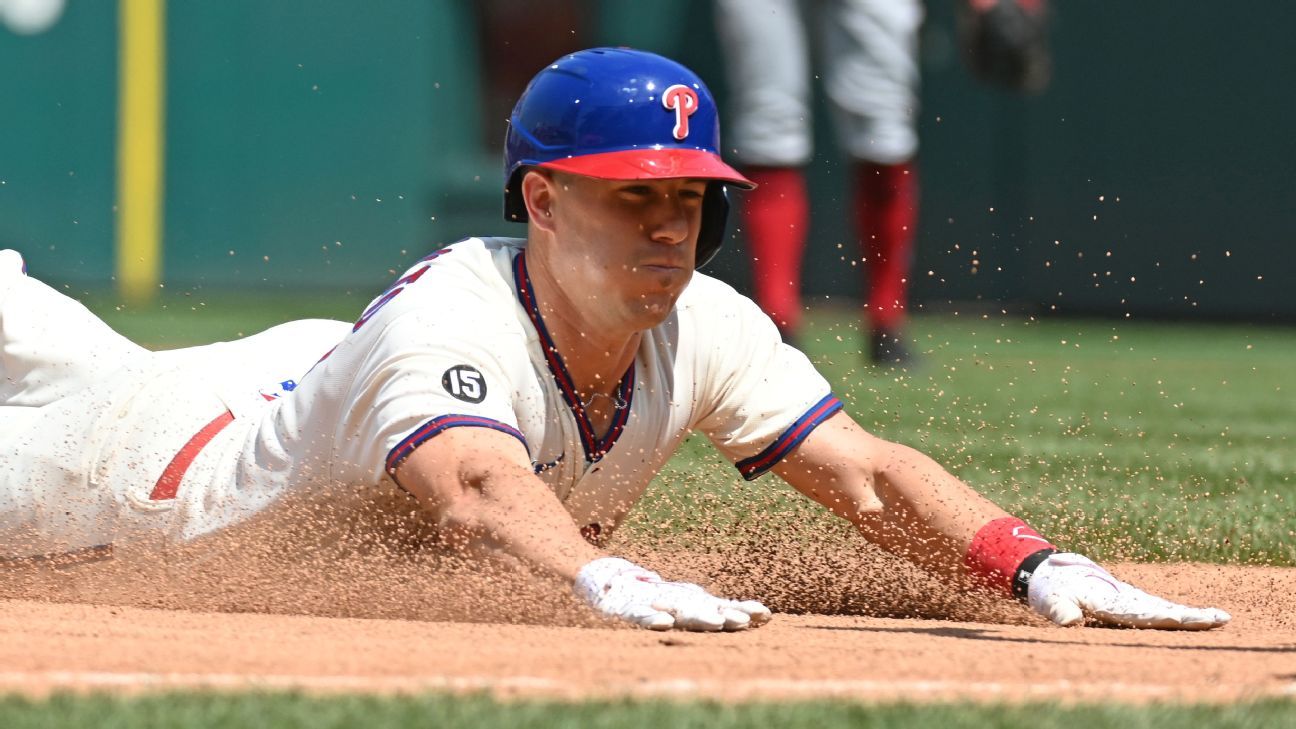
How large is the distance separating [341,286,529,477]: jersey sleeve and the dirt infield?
30 centimetres

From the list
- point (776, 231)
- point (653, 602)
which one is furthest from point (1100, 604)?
point (776, 231)

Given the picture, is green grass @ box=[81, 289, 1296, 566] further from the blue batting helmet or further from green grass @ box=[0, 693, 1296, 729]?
green grass @ box=[0, 693, 1296, 729]

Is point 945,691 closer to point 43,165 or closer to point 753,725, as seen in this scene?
point 753,725

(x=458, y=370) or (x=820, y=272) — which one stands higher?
(x=458, y=370)

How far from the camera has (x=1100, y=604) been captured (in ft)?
11.4

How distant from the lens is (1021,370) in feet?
30.4

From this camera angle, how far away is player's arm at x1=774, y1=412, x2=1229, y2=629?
3.67 meters

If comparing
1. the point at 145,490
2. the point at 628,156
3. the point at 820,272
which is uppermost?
the point at 628,156

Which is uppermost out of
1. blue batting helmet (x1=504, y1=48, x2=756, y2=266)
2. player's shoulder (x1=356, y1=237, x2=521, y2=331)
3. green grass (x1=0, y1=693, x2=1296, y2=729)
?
blue batting helmet (x1=504, y1=48, x2=756, y2=266)

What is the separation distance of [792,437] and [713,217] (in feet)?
1.45

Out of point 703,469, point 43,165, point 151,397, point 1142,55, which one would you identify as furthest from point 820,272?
point 151,397

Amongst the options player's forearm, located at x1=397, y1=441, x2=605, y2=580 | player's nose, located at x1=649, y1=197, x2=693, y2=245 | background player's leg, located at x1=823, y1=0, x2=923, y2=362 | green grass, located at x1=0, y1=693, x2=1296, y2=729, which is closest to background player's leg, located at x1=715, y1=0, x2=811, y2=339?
background player's leg, located at x1=823, y1=0, x2=923, y2=362

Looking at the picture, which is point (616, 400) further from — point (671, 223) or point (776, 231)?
point (776, 231)

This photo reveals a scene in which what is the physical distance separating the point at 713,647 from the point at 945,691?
1.37 ft
